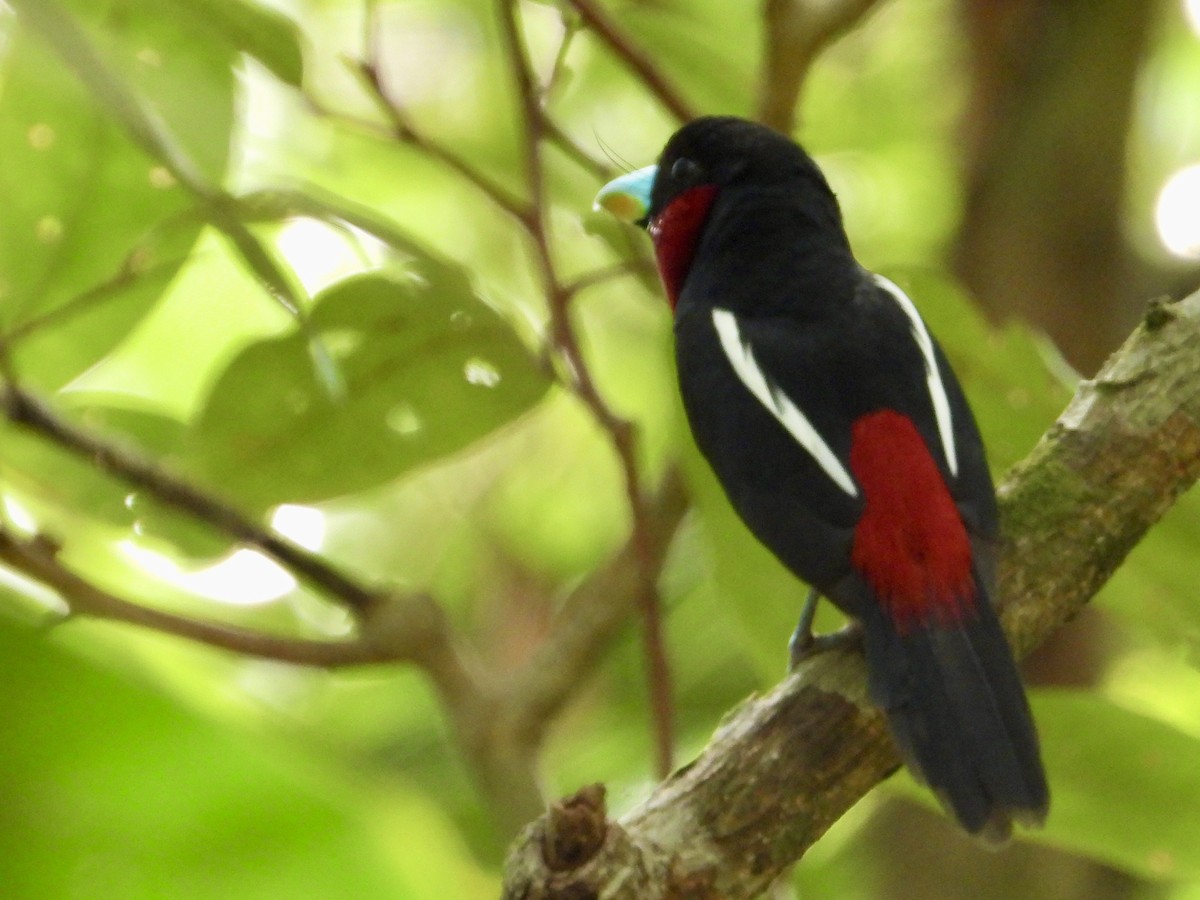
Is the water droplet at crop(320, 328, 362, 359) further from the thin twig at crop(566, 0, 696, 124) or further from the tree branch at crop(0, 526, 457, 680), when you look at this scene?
the thin twig at crop(566, 0, 696, 124)

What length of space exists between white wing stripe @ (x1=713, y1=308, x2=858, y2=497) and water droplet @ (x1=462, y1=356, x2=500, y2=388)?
33 cm

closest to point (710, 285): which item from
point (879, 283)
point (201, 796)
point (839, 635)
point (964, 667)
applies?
point (879, 283)

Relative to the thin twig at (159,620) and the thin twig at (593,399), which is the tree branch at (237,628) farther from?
the thin twig at (593,399)

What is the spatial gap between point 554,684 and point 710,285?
699 millimetres

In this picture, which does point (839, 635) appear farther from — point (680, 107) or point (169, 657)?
point (169, 657)

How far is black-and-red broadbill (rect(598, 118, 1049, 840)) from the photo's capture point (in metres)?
1.54

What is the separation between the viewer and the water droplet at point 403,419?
2.12 m

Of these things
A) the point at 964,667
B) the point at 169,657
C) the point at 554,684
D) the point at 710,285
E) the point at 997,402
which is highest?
the point at 169,657

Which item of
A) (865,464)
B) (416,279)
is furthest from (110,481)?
(865,464)

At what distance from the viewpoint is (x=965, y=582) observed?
5.33ft

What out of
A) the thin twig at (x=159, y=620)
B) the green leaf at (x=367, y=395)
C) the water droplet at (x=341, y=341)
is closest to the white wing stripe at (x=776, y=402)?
the green leaf at (x=367, y=395)

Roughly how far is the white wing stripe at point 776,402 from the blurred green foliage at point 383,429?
127mm

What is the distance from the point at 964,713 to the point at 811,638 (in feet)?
0.93

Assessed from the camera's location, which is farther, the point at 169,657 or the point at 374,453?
the point at 169,657
